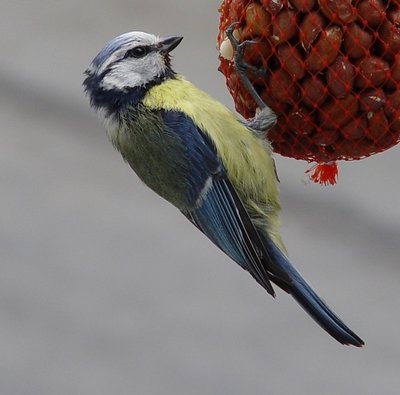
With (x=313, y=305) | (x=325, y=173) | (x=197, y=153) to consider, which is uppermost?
(x=325, y=173)

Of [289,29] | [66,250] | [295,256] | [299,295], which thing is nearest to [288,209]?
[295,256]

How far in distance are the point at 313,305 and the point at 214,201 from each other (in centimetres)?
33

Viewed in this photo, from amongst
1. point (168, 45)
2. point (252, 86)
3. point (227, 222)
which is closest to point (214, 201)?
point (227, 222)

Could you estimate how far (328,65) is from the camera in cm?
227

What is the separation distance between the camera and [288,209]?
4.19 meters

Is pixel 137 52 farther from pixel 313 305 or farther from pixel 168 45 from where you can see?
→ pixel 313 305

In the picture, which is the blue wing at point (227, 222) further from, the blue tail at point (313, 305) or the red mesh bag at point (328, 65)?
the red mesh bag at point (328, 65)

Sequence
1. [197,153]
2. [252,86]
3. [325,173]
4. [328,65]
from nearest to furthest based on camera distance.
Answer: [328,65] → [252,86] → [197,153] → [325,173]

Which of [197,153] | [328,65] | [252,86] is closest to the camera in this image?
[328,65]

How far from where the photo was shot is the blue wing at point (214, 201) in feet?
8.07

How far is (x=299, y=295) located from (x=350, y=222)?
1669 millimetres

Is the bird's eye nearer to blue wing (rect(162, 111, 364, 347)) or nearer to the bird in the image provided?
the bird

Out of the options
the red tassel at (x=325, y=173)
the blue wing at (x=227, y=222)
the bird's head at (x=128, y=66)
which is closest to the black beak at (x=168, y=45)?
the bird's head at (x=128, y=66)

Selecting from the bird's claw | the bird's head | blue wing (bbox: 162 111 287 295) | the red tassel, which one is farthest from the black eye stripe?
the red tassel
